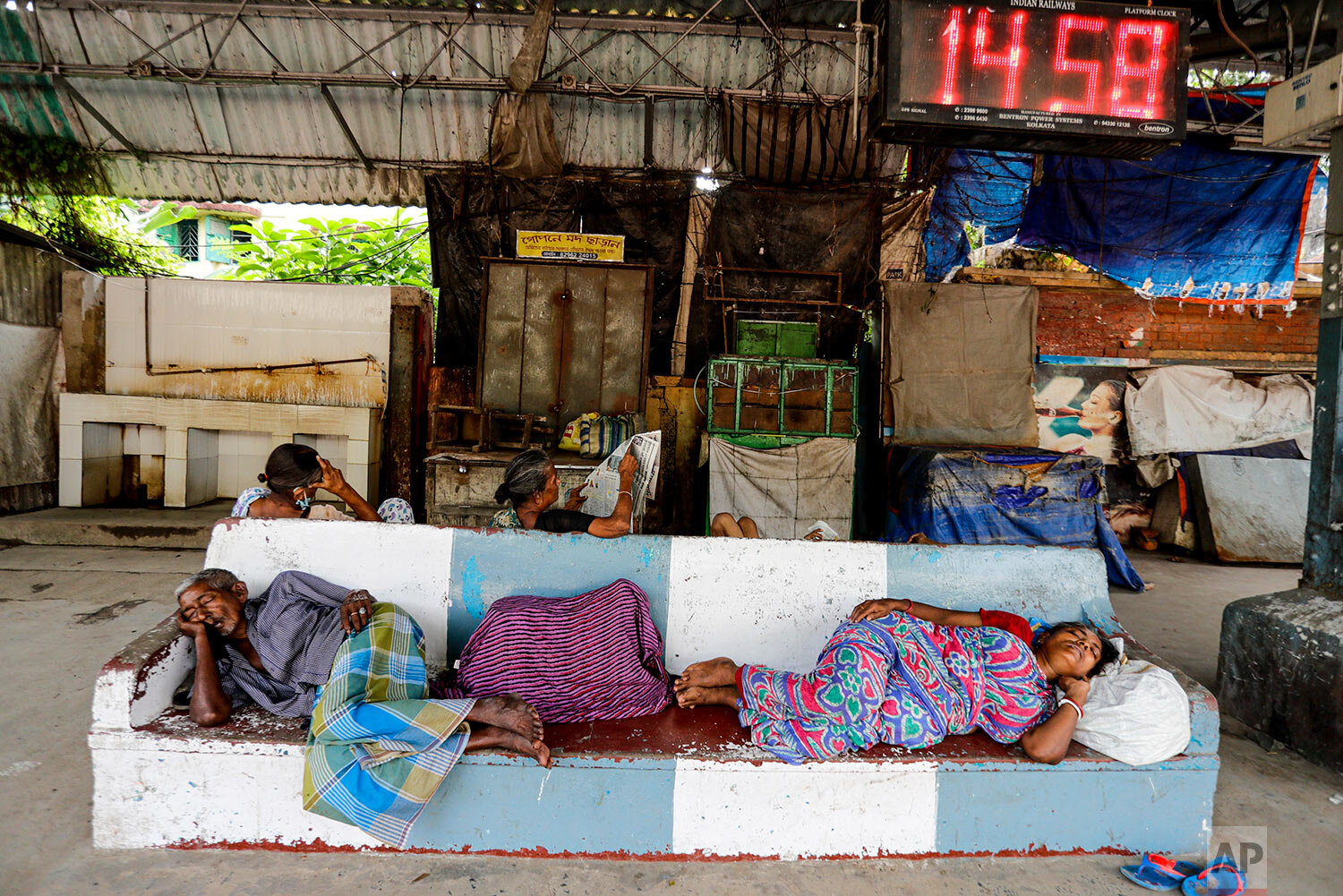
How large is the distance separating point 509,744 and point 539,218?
21.1 feet

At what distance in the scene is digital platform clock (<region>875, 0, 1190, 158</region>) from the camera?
140 inches

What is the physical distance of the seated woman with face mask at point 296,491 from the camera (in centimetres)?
318

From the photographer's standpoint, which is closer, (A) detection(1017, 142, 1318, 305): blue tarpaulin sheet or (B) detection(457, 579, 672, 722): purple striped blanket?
(B) detection(457, 579, 672, 722): purple striped blanket

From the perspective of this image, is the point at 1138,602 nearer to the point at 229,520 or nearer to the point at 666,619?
the point at 666,619

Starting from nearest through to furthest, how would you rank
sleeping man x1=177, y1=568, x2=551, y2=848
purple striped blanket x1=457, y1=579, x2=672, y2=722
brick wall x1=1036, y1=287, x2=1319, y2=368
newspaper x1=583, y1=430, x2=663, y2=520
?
sleeping man x1=177, y1=568, x2=551, y2=848 < purple striped blanket x1=457, y1=579, x2=672, y2=722 < newspaper x1=583, y1=430, x2=663, y2=520 < brick wall x1=1036, y1=287, x2=1319, y2=368

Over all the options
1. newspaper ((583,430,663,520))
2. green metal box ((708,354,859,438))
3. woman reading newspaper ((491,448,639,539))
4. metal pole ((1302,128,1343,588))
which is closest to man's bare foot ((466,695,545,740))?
woman reading newspaper ((491,448,639,539))

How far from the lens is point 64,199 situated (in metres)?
7.31

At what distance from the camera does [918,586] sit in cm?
292

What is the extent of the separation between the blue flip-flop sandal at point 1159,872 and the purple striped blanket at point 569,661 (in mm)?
1541

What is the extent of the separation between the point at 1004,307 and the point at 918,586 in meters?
5.77

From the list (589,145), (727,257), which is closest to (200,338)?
(589,145)

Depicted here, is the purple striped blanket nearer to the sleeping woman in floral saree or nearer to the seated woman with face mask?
the sleeping woman in floral saree

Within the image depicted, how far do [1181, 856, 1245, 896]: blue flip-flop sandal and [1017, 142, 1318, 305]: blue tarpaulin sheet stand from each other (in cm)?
641

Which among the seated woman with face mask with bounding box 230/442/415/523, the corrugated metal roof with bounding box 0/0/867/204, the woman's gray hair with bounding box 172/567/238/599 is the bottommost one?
the woman's gray hair with bounding box 172/567/238/599
